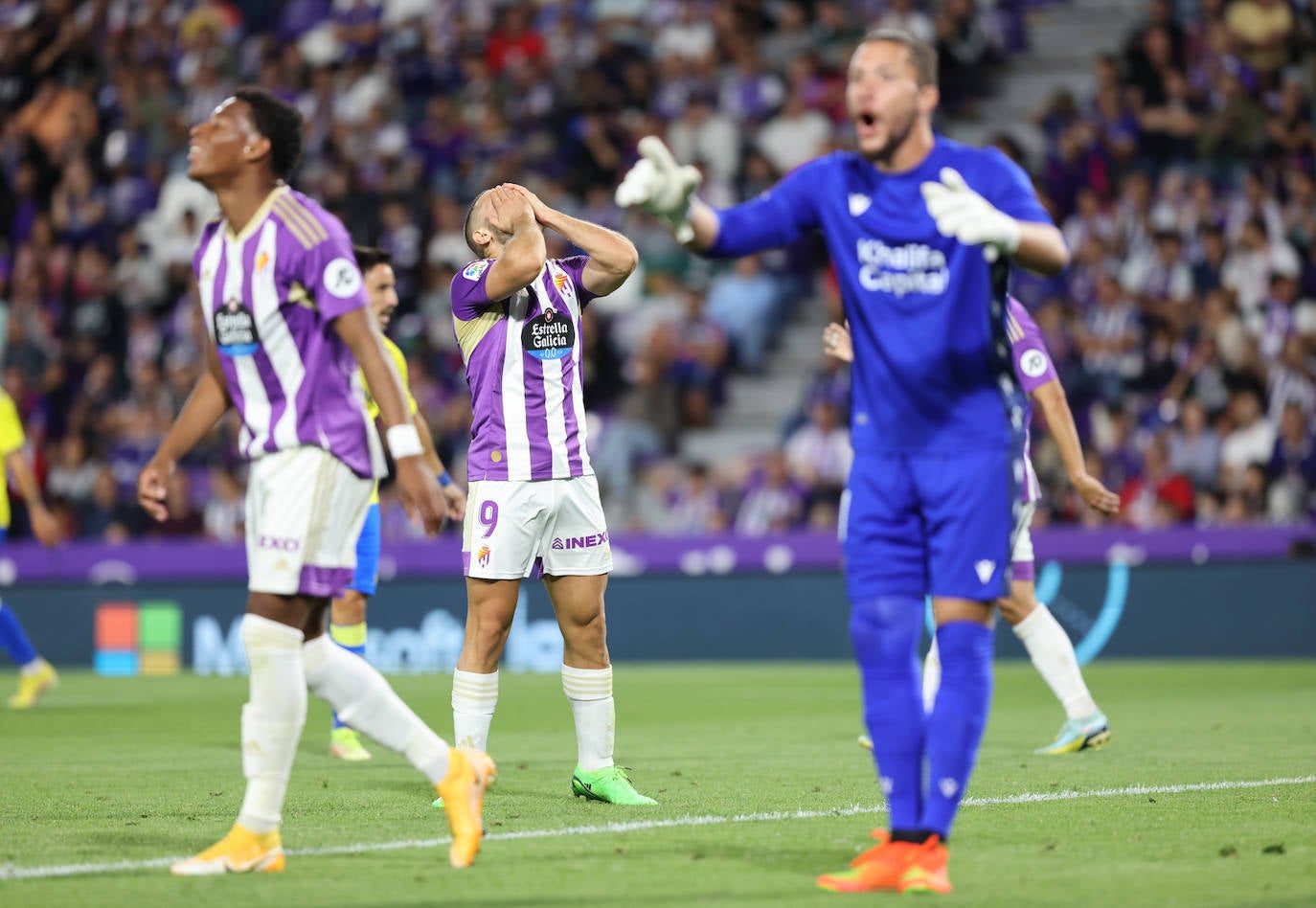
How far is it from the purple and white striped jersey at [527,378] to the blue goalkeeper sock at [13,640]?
6.67 meters

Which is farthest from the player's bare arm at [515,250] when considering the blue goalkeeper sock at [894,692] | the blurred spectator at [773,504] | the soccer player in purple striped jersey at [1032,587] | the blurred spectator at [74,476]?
the blurred spectator at [74,476]

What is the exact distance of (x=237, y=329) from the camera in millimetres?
5641

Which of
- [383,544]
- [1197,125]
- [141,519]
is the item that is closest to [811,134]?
[1197,125]

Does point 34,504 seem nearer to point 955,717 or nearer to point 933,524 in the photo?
point 933,524

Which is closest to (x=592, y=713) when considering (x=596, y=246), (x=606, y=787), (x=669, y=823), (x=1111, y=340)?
(x=606, y=787)

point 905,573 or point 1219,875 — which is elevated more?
point 905,573

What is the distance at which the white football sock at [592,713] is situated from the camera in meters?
7.49

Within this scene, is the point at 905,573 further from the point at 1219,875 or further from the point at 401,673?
the point at 401,673

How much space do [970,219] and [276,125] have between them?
7.37 feet

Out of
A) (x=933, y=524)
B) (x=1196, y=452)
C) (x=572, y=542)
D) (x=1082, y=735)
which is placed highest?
(x=933, y=524)

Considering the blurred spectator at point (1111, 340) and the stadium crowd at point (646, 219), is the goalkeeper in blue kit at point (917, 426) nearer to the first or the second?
the stadium crowd at point (646, 219)

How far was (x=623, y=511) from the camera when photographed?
19.4 metres

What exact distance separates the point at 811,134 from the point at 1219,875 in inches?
641

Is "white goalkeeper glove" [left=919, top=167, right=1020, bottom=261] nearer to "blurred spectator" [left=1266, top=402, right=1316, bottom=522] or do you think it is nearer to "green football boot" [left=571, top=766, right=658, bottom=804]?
"green football boot" [left=571, top=766, right=658, bottom=804]
